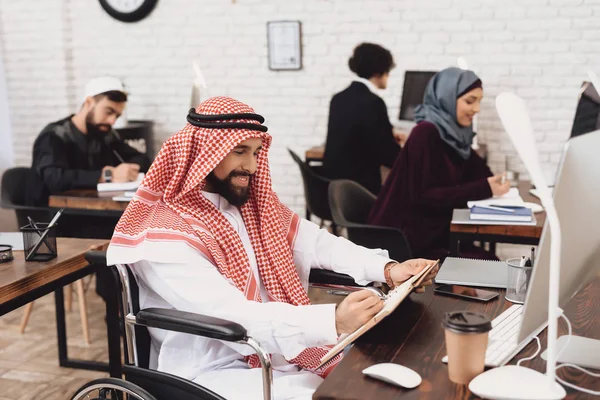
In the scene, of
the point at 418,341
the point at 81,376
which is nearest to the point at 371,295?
the point at 418,341

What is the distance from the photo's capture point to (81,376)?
3.07m

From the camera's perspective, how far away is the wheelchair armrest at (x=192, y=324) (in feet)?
4.78

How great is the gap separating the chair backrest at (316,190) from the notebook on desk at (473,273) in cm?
232

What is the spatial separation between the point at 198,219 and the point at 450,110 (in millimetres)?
1665

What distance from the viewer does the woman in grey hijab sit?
2965 millimetres

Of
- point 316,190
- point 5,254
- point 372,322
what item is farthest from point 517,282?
point 316,190

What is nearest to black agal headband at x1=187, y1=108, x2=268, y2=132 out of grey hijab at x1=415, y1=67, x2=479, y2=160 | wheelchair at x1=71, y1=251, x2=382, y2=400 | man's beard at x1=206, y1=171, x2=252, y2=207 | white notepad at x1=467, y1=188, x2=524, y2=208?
man's beard at x1=206, y1=171, x2=252, y2=207

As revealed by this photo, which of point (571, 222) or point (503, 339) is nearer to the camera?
point (571, 222)

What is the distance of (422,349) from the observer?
133cm

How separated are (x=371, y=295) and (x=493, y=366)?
1.04 ft

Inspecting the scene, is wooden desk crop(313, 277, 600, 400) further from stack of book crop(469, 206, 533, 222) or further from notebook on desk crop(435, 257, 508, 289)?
stack of book crop(469, 206, 533, 222)

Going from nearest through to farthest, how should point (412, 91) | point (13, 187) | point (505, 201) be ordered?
point (505, 201) → point (13, 187) → point (412, 91)

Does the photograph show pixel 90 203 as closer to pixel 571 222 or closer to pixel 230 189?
pixel 230 189

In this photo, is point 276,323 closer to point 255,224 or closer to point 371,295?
point 371,295
